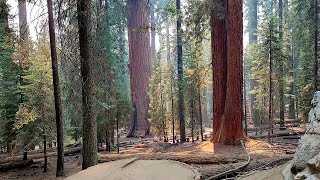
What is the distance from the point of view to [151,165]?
178 inches

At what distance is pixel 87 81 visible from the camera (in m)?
8.33

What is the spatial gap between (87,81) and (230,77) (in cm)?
595

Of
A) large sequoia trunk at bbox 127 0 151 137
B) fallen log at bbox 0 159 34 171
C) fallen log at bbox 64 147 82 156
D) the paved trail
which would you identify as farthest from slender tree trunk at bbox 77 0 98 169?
large sequoia trunk at bbox 127 0 151 137

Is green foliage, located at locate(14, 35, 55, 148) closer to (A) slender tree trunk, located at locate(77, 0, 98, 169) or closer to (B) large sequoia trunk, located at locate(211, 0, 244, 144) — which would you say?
(A) slender tree trunk, located at locate(77, 0, 98, 169)

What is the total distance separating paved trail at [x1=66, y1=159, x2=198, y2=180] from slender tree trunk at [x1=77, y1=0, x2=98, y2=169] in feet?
12.7

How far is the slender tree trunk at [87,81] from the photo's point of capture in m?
8.18

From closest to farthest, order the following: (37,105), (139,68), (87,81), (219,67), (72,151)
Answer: (87,81) → (37,105) → (219,67) → (72,151) → (139,68)

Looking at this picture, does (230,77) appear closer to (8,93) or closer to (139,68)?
(8,93)

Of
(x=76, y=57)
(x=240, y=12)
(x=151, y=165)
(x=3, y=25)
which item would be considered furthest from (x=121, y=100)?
(x=151, y=165)

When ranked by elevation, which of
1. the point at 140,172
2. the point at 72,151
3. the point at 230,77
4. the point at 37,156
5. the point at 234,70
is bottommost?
the point at 72,151

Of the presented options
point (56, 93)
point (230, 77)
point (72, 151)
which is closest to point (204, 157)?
point (230, 77)

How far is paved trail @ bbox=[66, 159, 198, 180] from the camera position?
159 inches

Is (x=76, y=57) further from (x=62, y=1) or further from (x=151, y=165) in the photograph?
(x=151, y=165)

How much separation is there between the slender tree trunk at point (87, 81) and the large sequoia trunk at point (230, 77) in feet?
18.8
